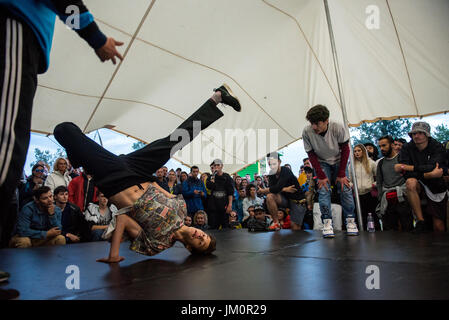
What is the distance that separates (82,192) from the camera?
15.6ft

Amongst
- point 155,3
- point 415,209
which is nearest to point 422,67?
point 415,209

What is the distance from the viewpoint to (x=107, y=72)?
552 cm

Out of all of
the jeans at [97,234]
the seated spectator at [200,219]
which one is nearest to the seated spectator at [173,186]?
the seated spectator at [200,219]

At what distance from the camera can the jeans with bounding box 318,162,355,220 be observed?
10.9ft

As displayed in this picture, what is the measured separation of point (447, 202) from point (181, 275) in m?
3.32

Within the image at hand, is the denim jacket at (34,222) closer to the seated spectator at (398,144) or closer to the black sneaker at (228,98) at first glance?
the black sneaker at (228,98)

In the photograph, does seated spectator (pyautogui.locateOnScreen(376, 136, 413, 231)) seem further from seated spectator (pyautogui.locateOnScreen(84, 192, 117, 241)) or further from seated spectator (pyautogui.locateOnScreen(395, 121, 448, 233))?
seated spectator (pyautogui.locateOnScreen(84, 192, 117, 241))

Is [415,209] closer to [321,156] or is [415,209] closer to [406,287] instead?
[321,156]

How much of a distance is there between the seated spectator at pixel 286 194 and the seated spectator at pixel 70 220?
2721 mm

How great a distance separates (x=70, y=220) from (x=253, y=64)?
4162 mm

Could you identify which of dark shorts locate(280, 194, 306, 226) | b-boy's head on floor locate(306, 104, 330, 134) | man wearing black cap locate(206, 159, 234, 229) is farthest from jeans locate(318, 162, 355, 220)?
man wearing black cap locate(206, 159, 234, 229)

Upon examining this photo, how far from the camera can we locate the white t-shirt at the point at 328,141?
333 cm

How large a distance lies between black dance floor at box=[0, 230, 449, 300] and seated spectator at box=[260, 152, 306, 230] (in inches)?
95.6

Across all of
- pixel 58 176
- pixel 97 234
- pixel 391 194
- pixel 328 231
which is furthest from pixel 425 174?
pixel 58 176
